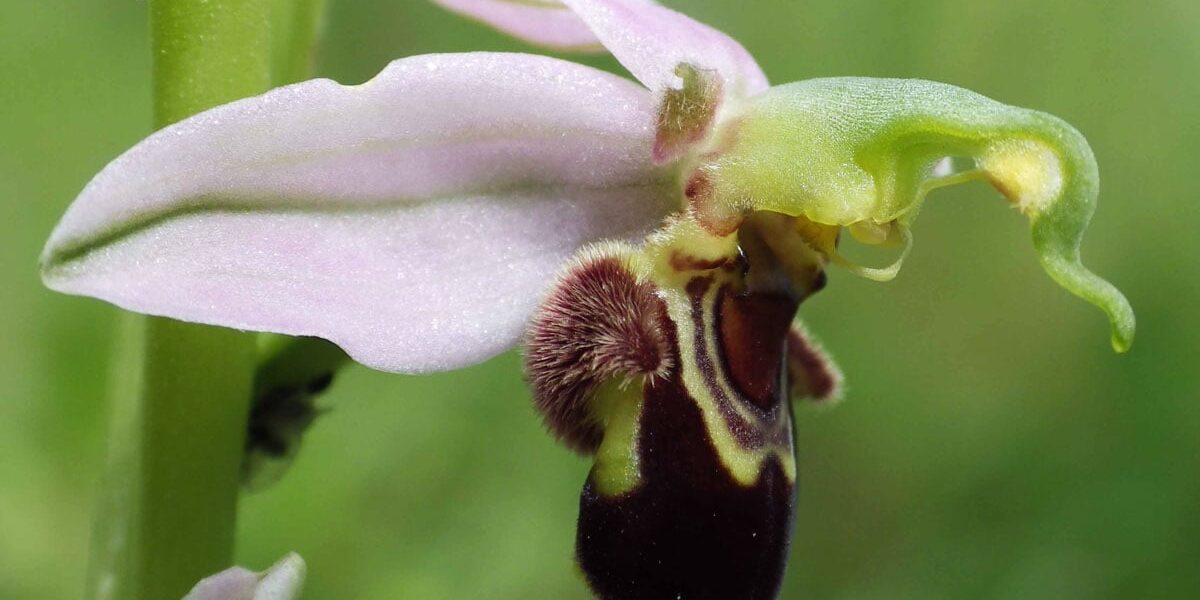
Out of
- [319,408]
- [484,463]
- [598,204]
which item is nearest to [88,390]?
[484,463]

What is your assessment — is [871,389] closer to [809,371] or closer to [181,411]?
[809,371]

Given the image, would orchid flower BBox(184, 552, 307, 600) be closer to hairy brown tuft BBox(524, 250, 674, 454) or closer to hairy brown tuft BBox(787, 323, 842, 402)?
hairy brown tuft BBox(524, 250, 674, 454)

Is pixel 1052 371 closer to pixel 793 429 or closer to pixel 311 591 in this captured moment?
pixel 311 591

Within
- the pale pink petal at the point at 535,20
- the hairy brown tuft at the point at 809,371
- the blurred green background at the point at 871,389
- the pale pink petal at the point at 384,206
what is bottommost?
the blurred green background at the point at 871,389

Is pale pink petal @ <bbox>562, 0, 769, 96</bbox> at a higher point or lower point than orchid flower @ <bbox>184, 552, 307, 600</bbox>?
higher

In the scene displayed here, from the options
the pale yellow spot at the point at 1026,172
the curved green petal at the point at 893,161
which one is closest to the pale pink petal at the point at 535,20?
the curved green petal at the point at 893,161

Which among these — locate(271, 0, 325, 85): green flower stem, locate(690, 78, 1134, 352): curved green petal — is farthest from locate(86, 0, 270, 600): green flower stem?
locate(690, 78, 1134, 352): curved green petal

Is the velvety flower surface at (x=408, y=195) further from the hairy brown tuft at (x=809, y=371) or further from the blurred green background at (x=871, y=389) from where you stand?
the blurred green background at (x=871, y=389)
